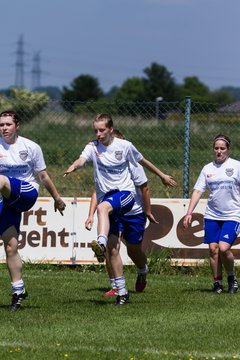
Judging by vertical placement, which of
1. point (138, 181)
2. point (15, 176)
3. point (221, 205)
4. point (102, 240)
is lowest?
point (102, 240)

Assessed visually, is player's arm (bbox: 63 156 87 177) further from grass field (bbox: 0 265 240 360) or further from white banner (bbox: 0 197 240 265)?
white banner (bbox: 0 197 240 265)

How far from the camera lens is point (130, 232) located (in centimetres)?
1091

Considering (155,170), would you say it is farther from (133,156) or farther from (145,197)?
(145,197)

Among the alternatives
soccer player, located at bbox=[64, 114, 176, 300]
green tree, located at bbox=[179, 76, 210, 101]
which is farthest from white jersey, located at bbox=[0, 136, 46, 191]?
green tree, located at bbox=[179, 76, 210, 101]

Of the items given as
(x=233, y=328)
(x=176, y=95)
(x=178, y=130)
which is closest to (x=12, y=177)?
(x=233, y=328)

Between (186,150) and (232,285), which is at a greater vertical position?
(186,150)

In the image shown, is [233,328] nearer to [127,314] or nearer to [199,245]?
[127,314]

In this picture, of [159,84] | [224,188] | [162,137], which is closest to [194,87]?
[159,84]

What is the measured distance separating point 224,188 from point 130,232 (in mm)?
1219

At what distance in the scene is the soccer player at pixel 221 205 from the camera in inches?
446

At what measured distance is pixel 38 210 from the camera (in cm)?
1355

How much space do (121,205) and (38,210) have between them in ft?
12.3

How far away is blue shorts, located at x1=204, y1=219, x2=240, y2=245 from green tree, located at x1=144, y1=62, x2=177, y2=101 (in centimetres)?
8720

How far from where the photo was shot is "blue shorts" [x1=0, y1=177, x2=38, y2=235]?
370 inches
